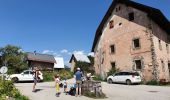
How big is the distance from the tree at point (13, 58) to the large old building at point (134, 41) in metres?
15.6

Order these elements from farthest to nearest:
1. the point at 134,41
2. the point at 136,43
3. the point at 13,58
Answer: the point at 13,58 → the point at 134,41 → the point at 136,43

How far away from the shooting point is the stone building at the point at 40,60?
165 feet

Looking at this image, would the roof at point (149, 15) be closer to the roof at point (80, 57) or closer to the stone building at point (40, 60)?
the stone building at point (40, 60)

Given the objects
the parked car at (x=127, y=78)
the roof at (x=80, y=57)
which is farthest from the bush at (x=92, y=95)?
the roof at (x=80, y=57)

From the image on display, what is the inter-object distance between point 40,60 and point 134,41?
28.2 meters

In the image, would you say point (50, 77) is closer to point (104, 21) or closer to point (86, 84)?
point (104, 21)

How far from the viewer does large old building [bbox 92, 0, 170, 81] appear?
1094 inches

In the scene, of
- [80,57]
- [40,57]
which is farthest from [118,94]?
[80,57]

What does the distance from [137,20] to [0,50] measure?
29031 mm

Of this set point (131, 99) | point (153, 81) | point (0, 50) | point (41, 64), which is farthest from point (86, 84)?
point (41, 64)

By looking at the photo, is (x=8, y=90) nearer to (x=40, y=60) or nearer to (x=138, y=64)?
(x=138, y=64)

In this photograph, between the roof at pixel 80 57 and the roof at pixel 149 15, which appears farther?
the roof at pixel 80 57

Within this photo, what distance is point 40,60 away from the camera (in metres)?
52.5

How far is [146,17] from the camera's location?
28.5 meters
